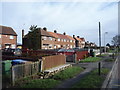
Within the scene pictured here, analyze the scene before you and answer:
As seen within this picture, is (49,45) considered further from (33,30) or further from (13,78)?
(13,78)

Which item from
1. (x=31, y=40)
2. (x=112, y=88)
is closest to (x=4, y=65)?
(x=112, y=88)

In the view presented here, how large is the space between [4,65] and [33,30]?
14.1 meters

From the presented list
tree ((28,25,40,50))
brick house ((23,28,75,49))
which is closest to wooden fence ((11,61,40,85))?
tree ((28,25,40,50))

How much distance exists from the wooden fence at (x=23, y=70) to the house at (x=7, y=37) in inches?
1102

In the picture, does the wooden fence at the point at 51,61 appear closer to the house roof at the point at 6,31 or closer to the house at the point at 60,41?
the house roof at the point at 6,31

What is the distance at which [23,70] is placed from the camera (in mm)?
9875

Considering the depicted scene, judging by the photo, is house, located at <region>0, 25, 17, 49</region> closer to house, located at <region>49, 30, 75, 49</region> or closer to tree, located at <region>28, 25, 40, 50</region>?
tree, located at <region>28, 25, 40, 50</region>

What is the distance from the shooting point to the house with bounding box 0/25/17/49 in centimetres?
3788

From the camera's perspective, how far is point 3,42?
124 ft

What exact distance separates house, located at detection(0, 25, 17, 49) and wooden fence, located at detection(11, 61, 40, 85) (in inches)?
1102

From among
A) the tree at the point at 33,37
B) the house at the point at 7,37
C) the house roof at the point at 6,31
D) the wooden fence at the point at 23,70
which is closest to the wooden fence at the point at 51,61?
the wooden fence at the point at 23,70

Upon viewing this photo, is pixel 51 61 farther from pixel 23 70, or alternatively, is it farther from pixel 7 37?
pixel 7 37

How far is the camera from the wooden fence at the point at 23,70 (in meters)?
Answer: 8.93

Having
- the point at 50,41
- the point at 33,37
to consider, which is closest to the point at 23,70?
the point at 33,37
